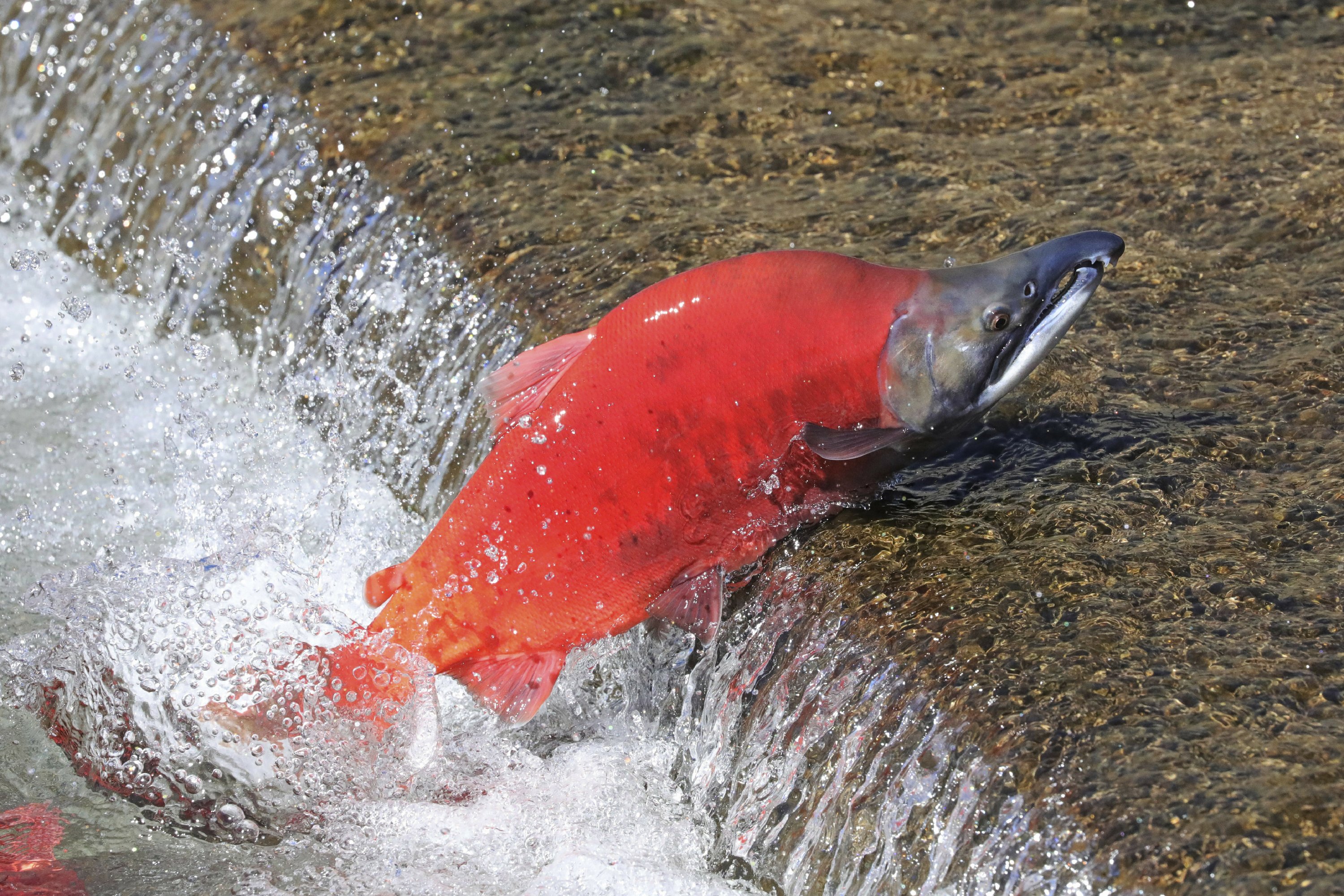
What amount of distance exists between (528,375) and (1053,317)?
107cm

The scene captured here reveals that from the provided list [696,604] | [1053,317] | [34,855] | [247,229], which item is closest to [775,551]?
[696,604]

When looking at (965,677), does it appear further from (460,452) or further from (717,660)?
(460,452)

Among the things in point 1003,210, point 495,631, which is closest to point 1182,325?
point 1003,210

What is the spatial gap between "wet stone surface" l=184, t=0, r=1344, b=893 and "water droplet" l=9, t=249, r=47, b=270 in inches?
45.4

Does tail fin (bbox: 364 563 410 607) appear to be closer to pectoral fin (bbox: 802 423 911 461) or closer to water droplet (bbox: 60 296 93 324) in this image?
pectoral fin (bbox: 802 423 911 461)

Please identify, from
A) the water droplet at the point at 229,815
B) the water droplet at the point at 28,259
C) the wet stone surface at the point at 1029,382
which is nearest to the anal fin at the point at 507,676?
the wet stone surface at the point at 1029,382

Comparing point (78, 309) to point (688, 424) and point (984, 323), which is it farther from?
point (984, 323)

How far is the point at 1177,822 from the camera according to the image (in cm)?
215

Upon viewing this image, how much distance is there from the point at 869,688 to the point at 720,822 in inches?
20.3

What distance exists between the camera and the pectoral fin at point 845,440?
8.77ft

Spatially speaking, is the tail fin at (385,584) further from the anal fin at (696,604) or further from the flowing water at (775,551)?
the anal fin at (696,604)

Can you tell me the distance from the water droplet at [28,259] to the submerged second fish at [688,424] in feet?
10.4

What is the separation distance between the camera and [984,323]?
260 cm

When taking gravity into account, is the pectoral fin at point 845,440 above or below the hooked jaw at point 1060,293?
below
